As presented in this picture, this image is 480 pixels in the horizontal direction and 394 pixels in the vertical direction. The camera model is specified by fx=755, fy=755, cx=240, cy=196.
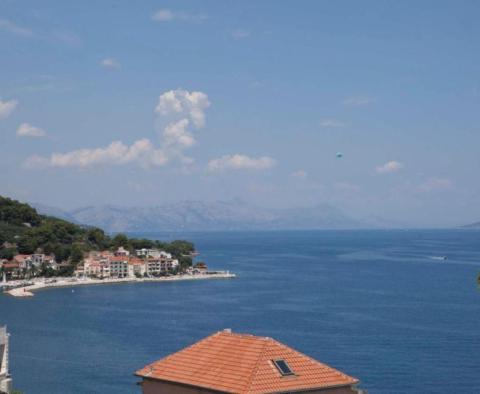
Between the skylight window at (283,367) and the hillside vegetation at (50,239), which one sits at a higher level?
the hillside vegetation at (50,239)

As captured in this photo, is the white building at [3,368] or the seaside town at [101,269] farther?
the seaside town at [101,269]

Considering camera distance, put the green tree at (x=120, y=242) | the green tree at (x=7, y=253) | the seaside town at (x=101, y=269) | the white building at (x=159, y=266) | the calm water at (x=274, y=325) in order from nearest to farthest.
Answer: the calm water at (x=274, y=325) < the seaside town at (x=101, y=269) < the green tree at (x=7, y=253) < the white building at (x=159, y=266) < the green tree at (x=120, y=242)

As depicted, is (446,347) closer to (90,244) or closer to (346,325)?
(346,325)

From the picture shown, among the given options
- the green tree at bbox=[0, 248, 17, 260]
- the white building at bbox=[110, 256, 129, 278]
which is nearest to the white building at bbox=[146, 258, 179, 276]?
the white building at bbox=[110, 256, 129, 278]

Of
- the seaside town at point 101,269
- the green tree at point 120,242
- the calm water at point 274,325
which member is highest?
the green tree at point 120,242

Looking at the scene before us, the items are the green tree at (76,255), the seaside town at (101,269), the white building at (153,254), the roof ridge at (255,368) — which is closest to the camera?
the roof ridge at (255,368)

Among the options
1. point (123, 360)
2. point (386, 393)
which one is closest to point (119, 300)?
point (123, 360)

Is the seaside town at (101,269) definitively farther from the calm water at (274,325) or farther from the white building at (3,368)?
the white building at (3,368)

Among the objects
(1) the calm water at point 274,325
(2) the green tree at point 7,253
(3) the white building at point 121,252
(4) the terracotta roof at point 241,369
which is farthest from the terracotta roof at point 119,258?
(4) the terracotta roof at point 241,369
